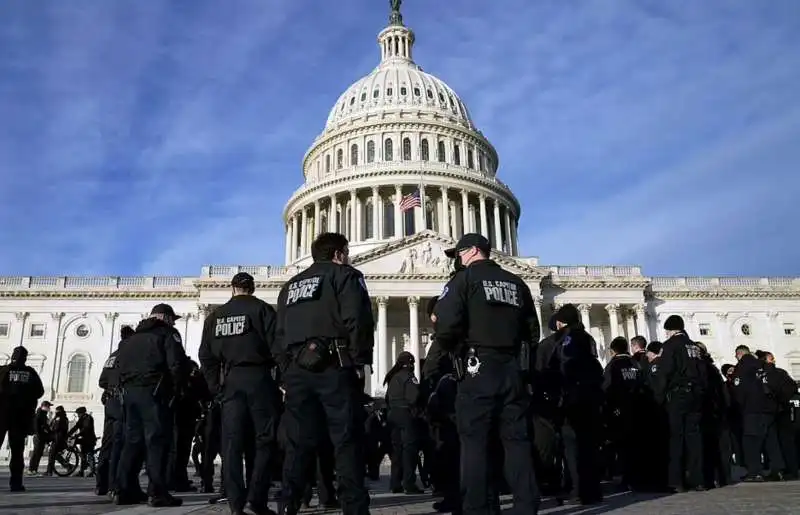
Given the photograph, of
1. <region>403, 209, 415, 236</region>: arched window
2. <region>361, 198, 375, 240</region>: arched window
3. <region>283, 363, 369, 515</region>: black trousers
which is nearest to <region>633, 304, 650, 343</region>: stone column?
<region>403, 209, 415, 236</region>: arched window

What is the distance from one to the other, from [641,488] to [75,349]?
4873cm

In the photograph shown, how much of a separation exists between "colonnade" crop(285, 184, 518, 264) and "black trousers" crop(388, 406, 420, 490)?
160ft

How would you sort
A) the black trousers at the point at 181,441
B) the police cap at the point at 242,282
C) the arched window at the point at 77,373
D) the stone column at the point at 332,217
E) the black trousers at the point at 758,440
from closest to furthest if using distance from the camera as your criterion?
the police cap at the point at 242,282
the black trousers at the point at 181,441
the black trousers at the point at 758,440
the arched window at the point at 77,373
the stone column at the point at 332,217

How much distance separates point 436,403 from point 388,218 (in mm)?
56736

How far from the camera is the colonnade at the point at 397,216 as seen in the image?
62.9m

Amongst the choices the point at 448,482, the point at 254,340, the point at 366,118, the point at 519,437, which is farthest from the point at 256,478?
the point at 366,118

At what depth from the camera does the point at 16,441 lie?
11.5 metres

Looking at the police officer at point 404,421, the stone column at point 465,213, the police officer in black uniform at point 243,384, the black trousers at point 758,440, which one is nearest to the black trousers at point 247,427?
the police officer in black uniform at point 243,384

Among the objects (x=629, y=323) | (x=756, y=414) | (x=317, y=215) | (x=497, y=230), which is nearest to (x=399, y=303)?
(x=629, y=323)

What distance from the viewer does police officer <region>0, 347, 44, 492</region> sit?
1148 cm

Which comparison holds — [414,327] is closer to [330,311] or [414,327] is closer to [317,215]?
[317,215]

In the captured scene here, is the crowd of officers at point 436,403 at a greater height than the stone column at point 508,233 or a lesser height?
lesser

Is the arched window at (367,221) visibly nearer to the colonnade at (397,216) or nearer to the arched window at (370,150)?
the colonnade at (397,216)

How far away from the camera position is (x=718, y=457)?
11180 millimetres
